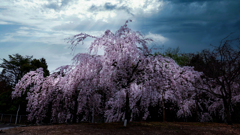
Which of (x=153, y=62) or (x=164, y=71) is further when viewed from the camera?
(x=164, y=71)

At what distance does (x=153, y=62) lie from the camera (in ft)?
38.1

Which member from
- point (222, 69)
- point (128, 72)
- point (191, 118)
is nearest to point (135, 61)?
point (128, 72)

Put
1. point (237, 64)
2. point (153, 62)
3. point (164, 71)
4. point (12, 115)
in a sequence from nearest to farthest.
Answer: point (153, 62), point (164, 71), point (237, 64), point (12, 115)

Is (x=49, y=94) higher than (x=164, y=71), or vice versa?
(x=164, y=71)

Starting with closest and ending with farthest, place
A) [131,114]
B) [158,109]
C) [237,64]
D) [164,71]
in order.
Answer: [164,71], [237,64], [131,114], [158,109]

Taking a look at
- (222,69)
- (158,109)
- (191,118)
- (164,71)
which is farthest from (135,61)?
(191,118)

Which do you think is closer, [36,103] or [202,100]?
[36,103]

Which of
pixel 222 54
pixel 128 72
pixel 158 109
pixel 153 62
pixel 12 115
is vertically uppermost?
pixel 222 54

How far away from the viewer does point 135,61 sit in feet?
39.3

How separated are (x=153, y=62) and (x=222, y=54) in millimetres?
7164

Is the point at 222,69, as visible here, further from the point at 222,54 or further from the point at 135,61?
the point at 135,61

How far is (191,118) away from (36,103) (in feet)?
61.9

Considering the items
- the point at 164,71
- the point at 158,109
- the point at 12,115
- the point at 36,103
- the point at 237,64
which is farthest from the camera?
A: the point at 12,115

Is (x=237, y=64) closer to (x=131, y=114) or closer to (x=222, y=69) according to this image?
(x=222, y=69)
